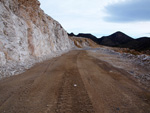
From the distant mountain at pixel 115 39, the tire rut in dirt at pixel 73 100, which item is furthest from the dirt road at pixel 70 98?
the distant mountain at pixel 115 39

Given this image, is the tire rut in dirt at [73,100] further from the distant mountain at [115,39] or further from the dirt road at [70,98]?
the distant mountain at [115,39]

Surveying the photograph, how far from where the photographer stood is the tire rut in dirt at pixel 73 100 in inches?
128

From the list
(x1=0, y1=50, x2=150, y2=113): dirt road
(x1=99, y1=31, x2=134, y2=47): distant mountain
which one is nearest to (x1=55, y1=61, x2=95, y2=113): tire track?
(x1=0, y1=50, x2=150, y2=113): dirt road

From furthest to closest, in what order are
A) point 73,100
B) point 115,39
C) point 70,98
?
point 115,39
point 70,98
point 73,100

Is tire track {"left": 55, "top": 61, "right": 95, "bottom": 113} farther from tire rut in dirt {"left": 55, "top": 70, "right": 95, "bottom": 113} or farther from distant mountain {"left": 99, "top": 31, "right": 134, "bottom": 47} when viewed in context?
distant mountain {"left": 99, "top": 31, "right": 134, "bottom": 47}

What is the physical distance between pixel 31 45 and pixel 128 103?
39.8 feet

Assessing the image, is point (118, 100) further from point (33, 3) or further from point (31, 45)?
point (33, 3)

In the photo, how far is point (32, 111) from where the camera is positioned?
3.15 meters

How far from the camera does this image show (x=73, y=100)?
374 centimetres

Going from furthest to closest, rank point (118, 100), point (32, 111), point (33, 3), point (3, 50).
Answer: point (33, 3) → point (3, 50) → point (118, 100) → point (32, 111)

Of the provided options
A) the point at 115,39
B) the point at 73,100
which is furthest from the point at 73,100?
the point at 115,39

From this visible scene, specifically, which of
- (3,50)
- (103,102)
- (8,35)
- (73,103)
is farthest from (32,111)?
(8,35)

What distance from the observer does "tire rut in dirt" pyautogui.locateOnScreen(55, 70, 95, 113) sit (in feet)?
10.7

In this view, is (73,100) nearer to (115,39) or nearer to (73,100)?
(73,100)
